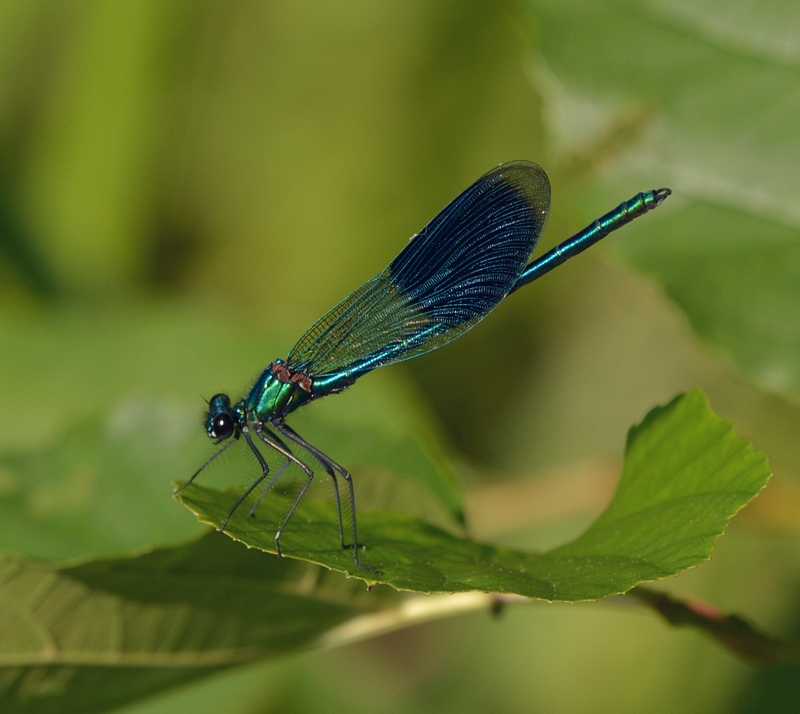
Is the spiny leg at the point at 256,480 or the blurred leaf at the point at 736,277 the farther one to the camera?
the blurred leaf at the point at 736,277

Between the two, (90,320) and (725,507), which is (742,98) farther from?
(90,320)

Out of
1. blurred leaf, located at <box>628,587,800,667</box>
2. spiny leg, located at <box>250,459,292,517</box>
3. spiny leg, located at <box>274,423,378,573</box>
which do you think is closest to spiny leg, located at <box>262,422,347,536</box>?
spiny leg, located at <box>274,423,378,573</box>

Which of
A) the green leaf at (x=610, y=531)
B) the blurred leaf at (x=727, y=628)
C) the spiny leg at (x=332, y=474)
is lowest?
the blurred leaf at (x=727, y=628)

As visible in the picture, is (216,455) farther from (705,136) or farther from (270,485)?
(705,136)

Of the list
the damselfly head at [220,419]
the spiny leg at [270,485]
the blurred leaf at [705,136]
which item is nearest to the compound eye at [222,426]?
the damselfly head at [220,419]

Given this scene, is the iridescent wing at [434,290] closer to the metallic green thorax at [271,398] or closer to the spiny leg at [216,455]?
the metallic green thorax at [271,398]

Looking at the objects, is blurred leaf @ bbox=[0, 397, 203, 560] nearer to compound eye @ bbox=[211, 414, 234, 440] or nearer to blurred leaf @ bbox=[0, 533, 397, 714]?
compound eye @ bbox=[211, 414, 234, 440]
